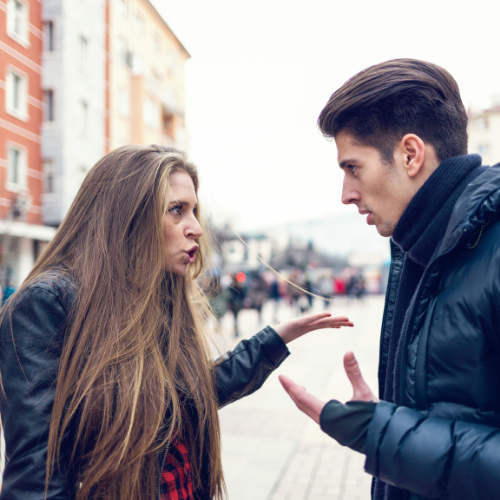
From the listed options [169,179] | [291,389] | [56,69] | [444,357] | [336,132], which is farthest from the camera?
[56,69]

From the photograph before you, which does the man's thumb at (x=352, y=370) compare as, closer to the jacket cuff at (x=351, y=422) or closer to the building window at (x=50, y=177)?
the jacket cuff at (x=351, y=422)

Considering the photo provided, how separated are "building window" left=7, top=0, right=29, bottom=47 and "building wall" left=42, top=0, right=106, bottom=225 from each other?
4262 mm

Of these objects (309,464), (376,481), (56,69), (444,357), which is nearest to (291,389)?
(444,357)

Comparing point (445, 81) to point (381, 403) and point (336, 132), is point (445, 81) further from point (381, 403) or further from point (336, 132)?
point (381, 403)

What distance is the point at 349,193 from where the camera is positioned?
1.50m

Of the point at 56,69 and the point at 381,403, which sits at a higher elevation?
the point at 56,69

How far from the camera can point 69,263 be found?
164 cm

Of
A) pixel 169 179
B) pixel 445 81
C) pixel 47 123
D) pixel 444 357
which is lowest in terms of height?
pixel 444 357

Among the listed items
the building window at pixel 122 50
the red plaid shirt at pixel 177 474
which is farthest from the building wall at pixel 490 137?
the red plaid shirt at pixel 177 474

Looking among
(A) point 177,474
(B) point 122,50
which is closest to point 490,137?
(B) point 122,50

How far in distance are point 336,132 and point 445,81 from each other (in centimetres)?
35

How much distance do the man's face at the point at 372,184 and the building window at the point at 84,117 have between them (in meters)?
18.1

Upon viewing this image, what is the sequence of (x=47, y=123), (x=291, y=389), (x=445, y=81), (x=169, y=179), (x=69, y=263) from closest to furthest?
1. (x=291, y=389)
2. (x=445, y=81)
3. (x=69, y=263)
4. (x=169, y=179)
5. (x=47, y=123)

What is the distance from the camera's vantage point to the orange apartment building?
371 inches
